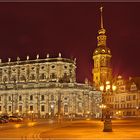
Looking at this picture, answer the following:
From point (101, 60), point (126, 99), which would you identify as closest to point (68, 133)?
point (126, 99)

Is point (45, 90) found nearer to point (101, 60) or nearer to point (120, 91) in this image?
point (120, 91)

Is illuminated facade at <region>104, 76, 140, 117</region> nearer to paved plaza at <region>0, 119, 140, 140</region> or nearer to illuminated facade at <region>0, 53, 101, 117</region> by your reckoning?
illuminated facade at <region>0, 53, 101, 117</region>

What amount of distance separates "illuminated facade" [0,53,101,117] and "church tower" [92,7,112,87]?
7.85 meters

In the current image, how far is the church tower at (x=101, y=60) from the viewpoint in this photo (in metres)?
133

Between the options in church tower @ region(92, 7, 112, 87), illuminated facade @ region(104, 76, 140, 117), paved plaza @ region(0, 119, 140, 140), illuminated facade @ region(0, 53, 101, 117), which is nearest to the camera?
paved plaza @ region(0, 119, 140, 140)

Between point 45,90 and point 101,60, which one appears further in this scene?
point 101,60

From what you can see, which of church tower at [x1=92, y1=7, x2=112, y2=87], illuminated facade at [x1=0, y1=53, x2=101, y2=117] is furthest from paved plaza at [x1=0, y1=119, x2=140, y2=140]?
church tower at [x1=92, y1=7, x2=112, y2=87]

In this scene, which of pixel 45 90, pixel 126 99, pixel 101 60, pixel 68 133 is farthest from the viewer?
pixel 101 60

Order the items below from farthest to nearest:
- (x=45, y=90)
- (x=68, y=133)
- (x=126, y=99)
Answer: (x=45, y=90), (x=126, y=99), (x=68, y=133)

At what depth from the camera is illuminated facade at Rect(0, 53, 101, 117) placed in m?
118

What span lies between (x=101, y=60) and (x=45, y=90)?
26052 millimetres

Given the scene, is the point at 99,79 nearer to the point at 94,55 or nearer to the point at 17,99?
the point at 94,55

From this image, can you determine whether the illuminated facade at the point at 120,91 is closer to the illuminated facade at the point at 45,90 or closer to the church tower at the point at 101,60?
the church tower at the point at 101,60

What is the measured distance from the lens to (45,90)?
118 meters
